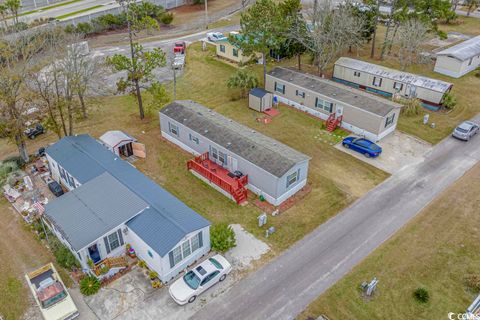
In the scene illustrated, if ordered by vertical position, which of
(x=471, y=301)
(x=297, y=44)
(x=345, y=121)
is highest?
(x=297, y=44)

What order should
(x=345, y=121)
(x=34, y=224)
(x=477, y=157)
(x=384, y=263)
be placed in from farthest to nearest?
(x=345, y=121) → (x=477, y=157) → (x=34, y=224) → (x=384, y=263)

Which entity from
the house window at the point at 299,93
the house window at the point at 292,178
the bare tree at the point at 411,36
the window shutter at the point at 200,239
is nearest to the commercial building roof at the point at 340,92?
the house window at the point at 299,93

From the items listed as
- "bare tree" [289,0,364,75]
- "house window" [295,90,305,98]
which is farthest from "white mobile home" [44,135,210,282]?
"bare tree" [289,0,364,75]

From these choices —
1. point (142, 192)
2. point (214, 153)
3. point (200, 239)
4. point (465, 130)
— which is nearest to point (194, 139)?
point (214, 153)

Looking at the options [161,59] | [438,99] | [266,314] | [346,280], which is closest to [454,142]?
[438,99]

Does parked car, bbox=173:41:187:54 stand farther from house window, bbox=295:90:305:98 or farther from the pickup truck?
the pickup truck

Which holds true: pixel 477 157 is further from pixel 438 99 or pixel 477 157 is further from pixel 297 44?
pixel 297 44

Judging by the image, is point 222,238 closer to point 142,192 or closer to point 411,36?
point 142,192
